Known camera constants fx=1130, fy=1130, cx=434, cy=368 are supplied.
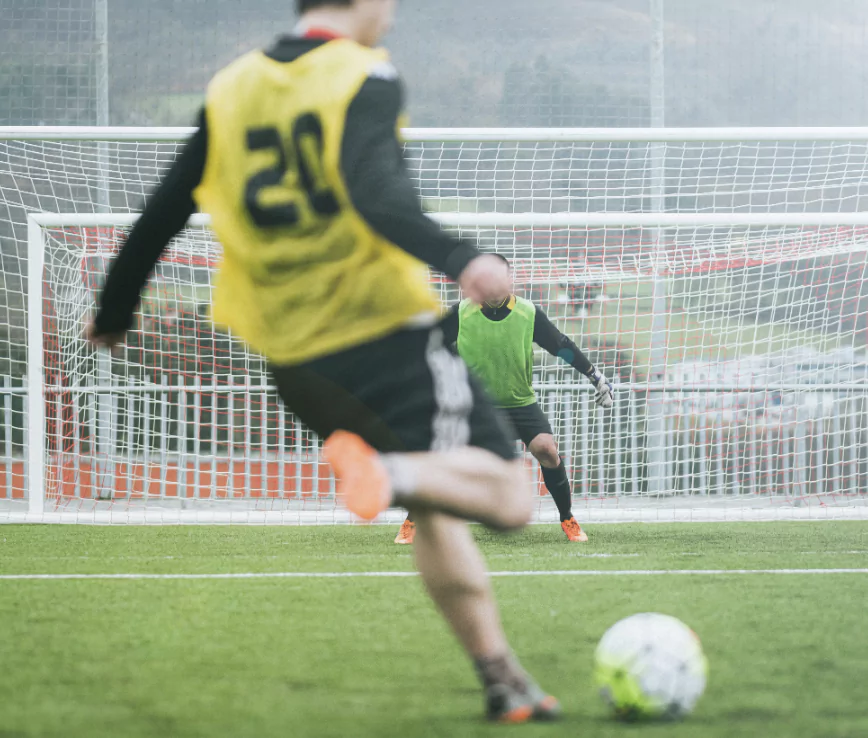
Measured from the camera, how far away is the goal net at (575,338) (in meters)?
8.35

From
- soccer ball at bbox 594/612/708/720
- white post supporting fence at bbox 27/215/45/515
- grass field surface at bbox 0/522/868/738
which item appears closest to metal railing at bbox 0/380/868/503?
white post supporting fence at bbox 27/215/45/515

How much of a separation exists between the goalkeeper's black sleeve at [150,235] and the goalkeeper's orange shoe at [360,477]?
0.70m

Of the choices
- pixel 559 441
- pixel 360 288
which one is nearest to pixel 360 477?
pixel 360 288

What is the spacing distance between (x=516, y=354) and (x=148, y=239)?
426cm

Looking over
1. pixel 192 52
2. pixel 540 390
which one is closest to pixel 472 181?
pixel 540 390

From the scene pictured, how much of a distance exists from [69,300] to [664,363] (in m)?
→ 4.64

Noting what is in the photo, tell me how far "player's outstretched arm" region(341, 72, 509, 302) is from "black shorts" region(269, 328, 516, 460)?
208 millimetres

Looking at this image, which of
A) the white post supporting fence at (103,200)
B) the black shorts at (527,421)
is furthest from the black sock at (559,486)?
the white post supporting fence at (103,200)

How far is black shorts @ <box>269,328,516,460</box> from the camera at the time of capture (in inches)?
85.0

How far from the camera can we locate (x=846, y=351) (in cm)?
952

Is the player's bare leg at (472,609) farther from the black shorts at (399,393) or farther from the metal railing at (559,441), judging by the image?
the metal railing at (559,441)

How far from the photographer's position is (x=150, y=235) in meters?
2.44

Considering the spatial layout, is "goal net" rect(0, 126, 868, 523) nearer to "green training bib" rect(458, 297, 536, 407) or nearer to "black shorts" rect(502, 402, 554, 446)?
"green training bib" rect(458, 297, 536, 407)

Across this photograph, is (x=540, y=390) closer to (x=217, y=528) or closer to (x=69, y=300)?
(x=217, y=528)
